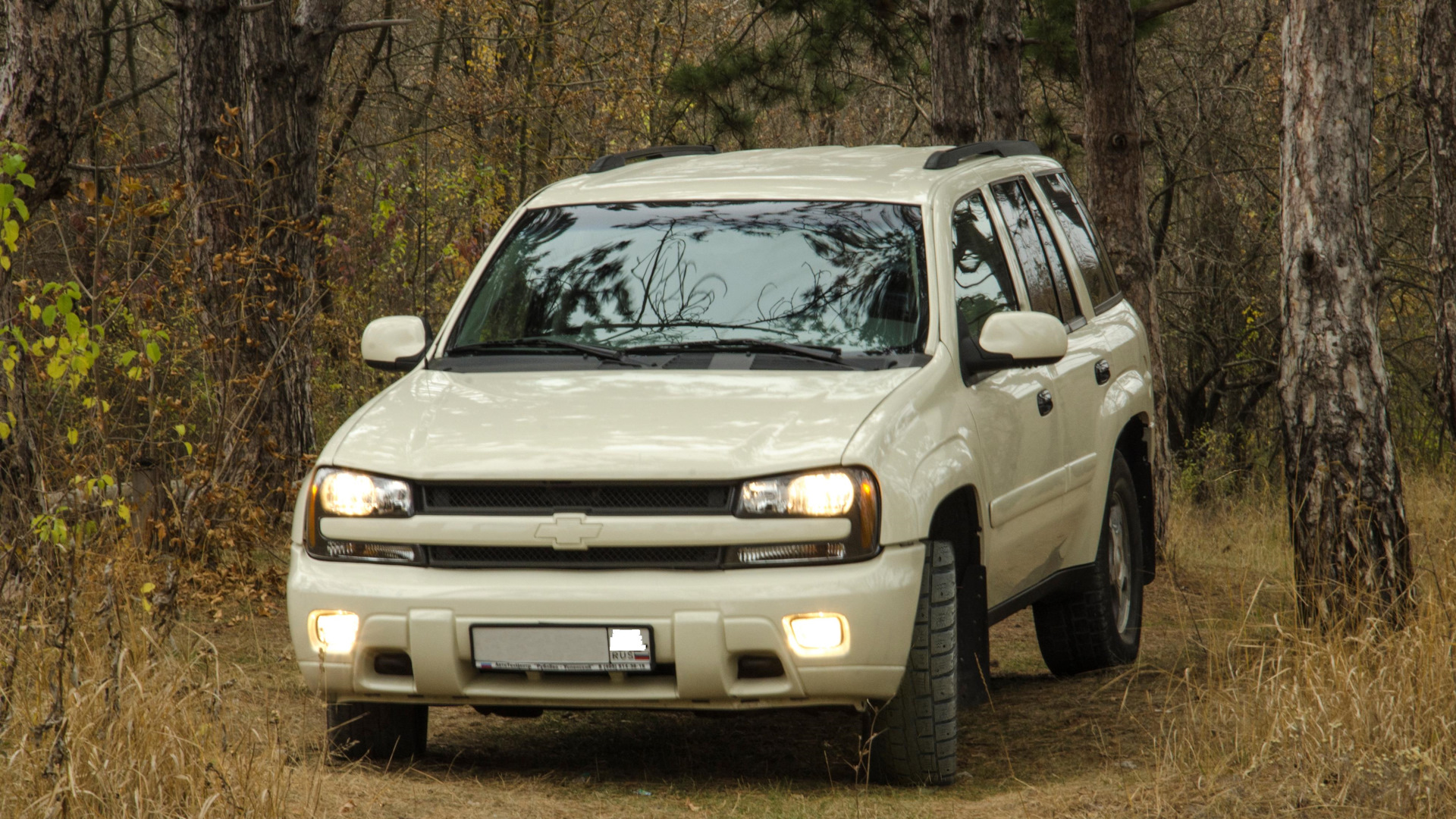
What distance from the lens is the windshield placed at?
5441mm

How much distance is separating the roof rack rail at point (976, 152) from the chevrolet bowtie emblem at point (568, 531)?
228 cm

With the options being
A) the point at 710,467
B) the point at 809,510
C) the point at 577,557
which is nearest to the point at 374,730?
the point at 577,557

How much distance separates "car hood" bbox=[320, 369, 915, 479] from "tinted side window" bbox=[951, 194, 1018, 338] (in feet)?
2.24

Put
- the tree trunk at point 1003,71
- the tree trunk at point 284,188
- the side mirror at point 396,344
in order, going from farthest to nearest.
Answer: the tree trunk at point 1003,71
the tree trunk at point 284,188
the side mirror at point 396,344

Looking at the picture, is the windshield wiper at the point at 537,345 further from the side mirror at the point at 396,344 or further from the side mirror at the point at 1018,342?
the side mirror at the point at 1018,342

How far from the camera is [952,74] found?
1206cm

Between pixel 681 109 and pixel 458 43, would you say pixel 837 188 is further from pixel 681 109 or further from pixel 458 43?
pixel 458 43

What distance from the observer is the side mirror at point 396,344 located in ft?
18.5

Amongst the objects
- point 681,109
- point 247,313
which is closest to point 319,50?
point 247,313

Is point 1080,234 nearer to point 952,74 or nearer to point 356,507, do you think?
point 356,507

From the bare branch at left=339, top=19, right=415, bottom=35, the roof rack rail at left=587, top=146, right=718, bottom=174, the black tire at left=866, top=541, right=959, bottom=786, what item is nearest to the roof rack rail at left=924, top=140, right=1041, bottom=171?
the roof rack rail at left=587, top=146, right=718, bottom=174

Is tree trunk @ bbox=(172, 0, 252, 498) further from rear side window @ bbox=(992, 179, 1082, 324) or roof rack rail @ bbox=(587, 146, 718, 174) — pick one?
rear side window @ bbox=(992, 179, 1082, 324)

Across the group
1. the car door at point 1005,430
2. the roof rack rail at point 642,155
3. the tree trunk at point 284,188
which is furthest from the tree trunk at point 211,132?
the car door at point 1005,430

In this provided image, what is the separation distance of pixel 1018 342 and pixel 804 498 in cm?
117
